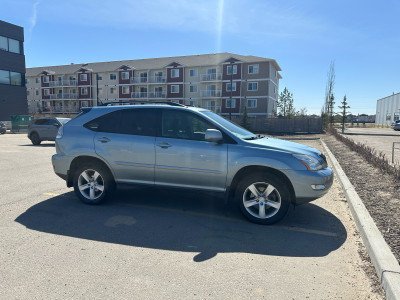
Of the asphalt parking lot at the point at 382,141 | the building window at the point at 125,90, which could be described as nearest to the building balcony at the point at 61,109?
the building window at the point at 125,90

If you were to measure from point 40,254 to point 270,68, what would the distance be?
46.2 meters

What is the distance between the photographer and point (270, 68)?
45625 millimetres

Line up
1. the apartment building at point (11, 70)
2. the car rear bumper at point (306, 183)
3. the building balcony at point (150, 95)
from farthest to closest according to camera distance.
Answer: the building balcony at point (150, 95) < the apartment building at point (11, 70) < the car rear bumper at point (306, 183)

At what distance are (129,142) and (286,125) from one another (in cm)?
3504

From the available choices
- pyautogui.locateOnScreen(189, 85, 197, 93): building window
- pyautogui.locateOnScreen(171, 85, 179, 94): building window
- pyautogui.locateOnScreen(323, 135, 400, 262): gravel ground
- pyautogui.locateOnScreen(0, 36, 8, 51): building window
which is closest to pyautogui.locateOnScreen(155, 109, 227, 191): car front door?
pyautogui.locateOnScreen(323, 135, 400, 262): gravel ground

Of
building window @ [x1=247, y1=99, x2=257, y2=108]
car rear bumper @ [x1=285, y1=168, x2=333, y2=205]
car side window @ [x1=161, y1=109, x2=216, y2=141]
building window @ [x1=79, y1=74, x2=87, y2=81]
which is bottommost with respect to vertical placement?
car rear bumper @ [x1=285, y1=168, x2=333, y2=205]

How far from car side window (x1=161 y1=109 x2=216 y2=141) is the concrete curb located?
2.60 meters

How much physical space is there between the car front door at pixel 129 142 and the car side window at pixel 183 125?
0.22 m

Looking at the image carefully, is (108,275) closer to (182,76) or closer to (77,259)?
(77,259)

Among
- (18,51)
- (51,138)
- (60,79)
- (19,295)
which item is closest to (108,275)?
(19,295)

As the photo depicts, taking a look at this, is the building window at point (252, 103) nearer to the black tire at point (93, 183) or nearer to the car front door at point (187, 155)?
the car front door at point (187, 155)

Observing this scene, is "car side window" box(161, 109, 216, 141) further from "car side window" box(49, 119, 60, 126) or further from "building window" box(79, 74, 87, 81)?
"building window" box(79, 74, 87, 81)

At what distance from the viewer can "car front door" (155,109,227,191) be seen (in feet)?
15.0

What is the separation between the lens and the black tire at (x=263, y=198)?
4371mm
